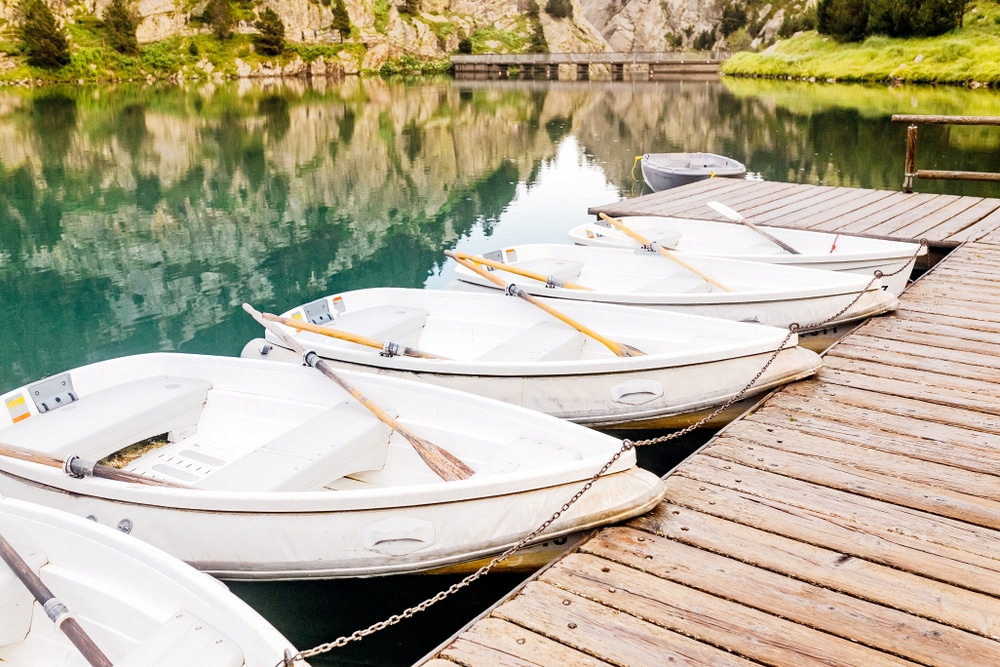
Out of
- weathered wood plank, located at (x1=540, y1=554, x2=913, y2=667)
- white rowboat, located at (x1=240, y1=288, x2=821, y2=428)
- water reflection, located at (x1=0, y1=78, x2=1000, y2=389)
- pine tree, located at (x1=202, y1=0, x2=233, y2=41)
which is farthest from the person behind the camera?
pine tree, located at (x1=202, y1=0, x2=233, y2=41)

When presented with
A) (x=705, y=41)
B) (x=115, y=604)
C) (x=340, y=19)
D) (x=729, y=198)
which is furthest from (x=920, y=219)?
(x=705, y=41)

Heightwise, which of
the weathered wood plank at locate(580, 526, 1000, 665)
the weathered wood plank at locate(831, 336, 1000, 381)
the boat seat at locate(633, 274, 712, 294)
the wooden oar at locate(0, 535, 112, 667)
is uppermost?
the boat seat at locate(633, 274, 712, 294)

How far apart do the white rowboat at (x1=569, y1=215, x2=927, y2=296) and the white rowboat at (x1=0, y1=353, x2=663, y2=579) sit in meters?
3.98

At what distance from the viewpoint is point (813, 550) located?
3611 mm

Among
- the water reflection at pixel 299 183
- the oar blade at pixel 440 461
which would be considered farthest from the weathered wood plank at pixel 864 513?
the water reflection at pixel 299 183

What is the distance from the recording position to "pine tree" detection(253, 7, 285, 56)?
5722 centimetres

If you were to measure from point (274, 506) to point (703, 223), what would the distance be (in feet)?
23.0

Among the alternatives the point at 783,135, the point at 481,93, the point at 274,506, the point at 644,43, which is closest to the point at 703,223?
the point at 274,506

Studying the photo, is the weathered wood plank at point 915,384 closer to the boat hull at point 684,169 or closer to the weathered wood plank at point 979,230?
the weathered wood plank at point 979,230

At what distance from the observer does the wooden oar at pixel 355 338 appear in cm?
560

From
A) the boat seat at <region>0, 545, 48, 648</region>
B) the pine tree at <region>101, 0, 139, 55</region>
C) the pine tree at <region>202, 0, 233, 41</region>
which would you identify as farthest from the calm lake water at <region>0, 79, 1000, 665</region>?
the pine tree at <region>202, 0, 233, 41</region>

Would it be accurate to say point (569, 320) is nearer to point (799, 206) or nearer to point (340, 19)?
point (799, 206)

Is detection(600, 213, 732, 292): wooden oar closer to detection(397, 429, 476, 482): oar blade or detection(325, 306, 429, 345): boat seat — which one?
detection(325, 306, 429, 345): boat seat

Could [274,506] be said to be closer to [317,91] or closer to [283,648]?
[283,648]
